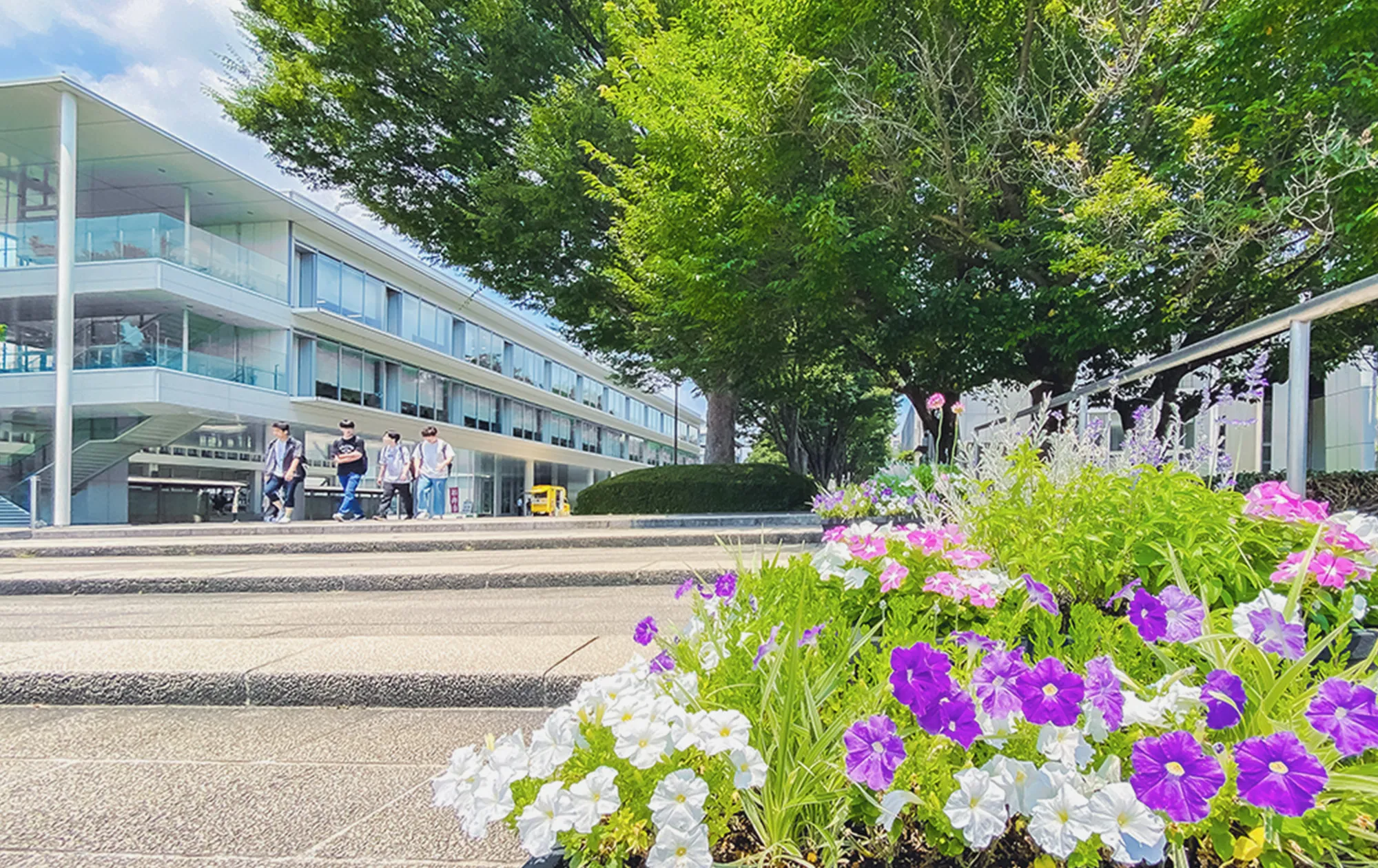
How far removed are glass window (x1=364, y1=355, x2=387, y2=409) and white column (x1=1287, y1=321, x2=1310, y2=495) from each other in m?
29.2

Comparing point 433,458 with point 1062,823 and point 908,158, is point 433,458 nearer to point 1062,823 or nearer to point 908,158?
point 908,158

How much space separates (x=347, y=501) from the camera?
49.7ft

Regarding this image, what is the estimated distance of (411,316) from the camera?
32.5 meters

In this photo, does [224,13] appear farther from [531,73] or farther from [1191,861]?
[1191,861]

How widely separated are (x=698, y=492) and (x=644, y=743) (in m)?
14.7

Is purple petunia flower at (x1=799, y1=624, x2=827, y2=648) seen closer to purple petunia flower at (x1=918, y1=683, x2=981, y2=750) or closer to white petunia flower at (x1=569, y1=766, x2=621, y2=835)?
purple petunia flower at (x1=918, y1=683, x2=981, y2=750)

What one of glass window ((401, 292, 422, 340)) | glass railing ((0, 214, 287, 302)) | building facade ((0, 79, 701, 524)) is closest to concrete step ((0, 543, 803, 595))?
building facade ((0, 79, 701, 524))

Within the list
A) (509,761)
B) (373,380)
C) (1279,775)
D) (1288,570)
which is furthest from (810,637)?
(373,380)

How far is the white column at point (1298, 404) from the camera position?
340 cm

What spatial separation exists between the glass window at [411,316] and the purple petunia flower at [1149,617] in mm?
32773

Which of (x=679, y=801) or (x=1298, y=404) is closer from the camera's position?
(x=679, y=801)

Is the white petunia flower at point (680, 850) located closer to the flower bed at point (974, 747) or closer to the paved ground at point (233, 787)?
the flower bed at point (974, 747)

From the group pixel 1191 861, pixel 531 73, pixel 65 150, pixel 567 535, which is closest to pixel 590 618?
pixel 1191 861

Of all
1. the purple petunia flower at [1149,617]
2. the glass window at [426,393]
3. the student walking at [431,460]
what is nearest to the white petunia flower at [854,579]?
the purple petunia flower at [1149,617]
